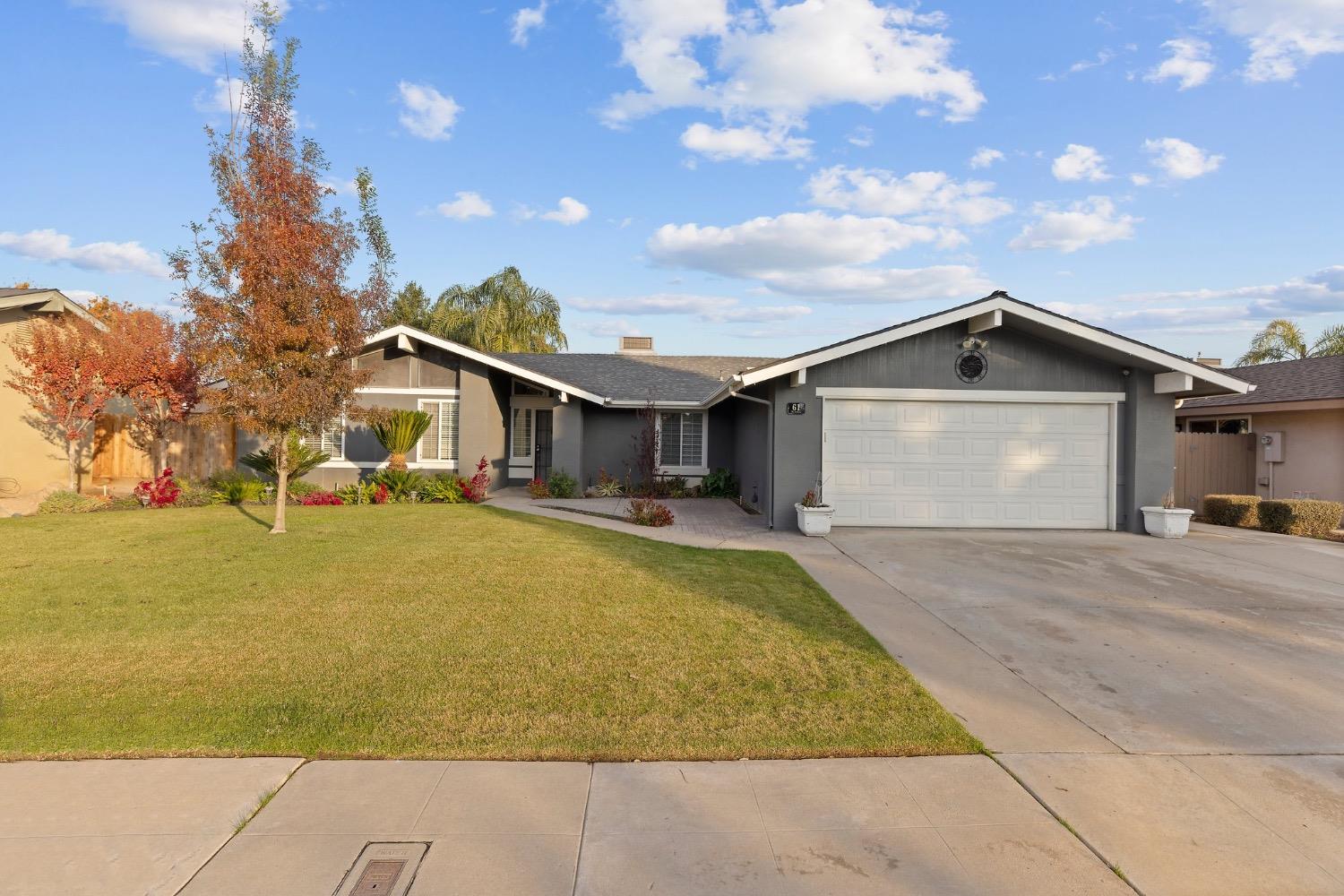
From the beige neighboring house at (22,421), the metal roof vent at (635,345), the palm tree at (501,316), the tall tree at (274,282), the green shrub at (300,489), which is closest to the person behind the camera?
the tall tree at (274,282)

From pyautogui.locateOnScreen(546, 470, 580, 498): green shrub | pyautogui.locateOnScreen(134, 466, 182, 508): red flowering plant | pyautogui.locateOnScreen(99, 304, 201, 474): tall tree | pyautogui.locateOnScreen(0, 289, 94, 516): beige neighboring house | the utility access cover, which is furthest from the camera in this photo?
pyautogui.locateOnScreen(546, 470, 580, 498): green shrub

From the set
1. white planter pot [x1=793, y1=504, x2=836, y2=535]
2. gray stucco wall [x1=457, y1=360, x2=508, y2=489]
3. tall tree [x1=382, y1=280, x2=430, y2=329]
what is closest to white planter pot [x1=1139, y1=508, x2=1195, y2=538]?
white planter pot [x1=793, y1=504, x2=836, y2=535]

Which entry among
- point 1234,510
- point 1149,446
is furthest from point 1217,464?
point 1149,446

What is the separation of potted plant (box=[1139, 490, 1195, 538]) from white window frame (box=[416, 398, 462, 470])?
13900 millimetres

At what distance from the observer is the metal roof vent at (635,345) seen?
2314cm

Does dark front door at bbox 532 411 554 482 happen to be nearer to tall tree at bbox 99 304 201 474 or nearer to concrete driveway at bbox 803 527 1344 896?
tall tree at bbox 99 304 201 474

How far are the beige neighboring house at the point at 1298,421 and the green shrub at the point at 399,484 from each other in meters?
16.2

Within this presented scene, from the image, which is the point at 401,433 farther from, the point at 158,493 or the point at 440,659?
the point at 440,659

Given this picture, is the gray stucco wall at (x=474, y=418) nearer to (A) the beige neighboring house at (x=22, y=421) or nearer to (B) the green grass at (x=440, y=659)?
(B) the green grass at (x=440, y=659)

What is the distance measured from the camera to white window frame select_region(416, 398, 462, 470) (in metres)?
16.5

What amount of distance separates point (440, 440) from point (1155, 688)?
1482 centimetres

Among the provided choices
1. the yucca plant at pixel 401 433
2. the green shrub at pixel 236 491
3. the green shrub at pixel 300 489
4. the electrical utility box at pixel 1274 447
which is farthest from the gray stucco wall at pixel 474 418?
the electrical utility box at pixel 1274 447

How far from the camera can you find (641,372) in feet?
66.6

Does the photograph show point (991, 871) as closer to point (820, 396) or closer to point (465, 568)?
point (465, 568)
